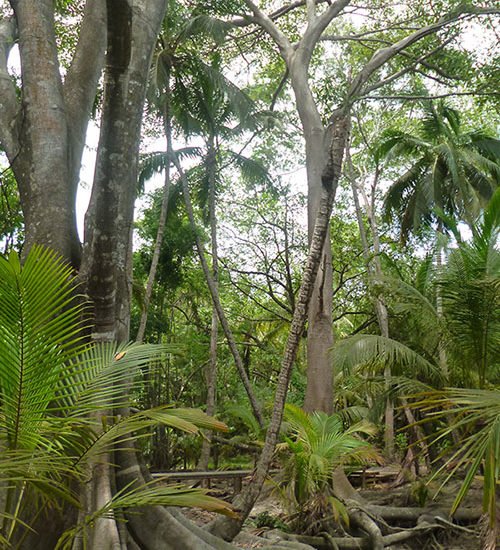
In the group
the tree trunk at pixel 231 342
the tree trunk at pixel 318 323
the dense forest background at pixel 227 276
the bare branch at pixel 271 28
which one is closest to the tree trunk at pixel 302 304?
the dense forest background at pixel 227 276

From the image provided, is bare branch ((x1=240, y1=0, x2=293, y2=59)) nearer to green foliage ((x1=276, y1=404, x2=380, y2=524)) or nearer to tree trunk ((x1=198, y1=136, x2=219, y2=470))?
tree trunk ((x1=198, y1=136, x2=219, y2=470))

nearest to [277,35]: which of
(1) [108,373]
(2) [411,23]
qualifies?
(2) [411,23]

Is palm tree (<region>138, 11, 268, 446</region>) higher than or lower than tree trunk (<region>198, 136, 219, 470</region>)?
higher

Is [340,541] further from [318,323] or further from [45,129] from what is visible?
[45,129]

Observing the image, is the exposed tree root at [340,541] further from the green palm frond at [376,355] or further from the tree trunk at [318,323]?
the tree trunk at [318,323]

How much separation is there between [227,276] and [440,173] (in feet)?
20.2

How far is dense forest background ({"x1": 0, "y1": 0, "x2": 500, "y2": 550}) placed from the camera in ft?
8.57

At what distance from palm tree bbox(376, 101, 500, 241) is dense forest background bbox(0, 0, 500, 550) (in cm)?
7

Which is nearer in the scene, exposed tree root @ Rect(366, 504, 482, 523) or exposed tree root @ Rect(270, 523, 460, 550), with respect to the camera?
exposed tree root @ Rect(270, 523, 460, 550)

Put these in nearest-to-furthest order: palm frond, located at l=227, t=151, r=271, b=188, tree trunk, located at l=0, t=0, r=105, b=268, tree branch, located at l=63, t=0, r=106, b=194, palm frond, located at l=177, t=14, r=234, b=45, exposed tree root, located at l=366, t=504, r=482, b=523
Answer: tree trunk, located at l=0, t=0, r=105, b=268, tree branch, located at l=63, t=0, r=106, b=194, exposed tree root, located at l=366, t=504, r=482, b=523, palm frond, located at l=177, t=14, r=234, b=45, palm frond, located at l=227, t=151, r=271, b=188

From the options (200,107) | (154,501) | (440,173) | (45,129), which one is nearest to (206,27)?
(200,107)

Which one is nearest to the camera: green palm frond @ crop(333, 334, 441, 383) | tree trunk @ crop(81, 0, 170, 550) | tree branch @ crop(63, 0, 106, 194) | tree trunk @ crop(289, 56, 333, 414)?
tree trunk @ crop(81, 0, 170, 550)

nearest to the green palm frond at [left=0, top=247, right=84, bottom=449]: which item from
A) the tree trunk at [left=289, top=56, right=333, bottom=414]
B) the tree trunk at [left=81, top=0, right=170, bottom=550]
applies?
the tree trunk at [left=81, top=0, right=170, bottom=550]

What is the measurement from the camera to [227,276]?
609 inches
